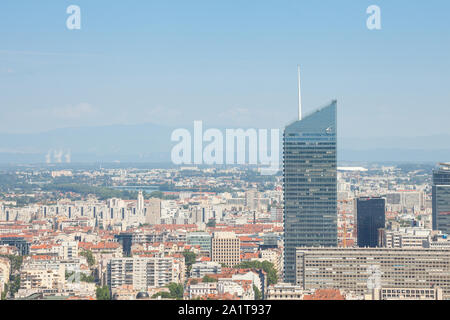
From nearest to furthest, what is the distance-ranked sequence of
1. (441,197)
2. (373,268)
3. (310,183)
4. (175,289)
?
1. (175,289)
2. (373,268)
3. (310,183)
4. (441,197)

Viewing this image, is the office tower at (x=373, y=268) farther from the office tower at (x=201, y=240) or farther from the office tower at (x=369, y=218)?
the office tower at (x=201, y=240)

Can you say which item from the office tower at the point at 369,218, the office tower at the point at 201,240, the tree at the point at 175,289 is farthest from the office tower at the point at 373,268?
the office tower at the point at 201,240

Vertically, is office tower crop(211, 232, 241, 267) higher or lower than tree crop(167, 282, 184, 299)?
higher

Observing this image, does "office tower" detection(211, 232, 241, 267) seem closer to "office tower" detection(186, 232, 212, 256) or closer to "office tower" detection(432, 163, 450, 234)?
"office tower" detection(186, 232, 212, 256)

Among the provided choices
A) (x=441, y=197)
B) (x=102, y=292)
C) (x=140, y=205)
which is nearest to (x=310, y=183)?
(x=441, y=197)

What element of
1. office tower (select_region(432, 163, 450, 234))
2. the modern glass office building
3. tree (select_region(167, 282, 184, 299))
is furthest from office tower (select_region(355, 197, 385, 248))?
tree (select_region(167, 282, 184, 299))

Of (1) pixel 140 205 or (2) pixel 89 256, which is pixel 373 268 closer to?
(2) pixel 89 256
